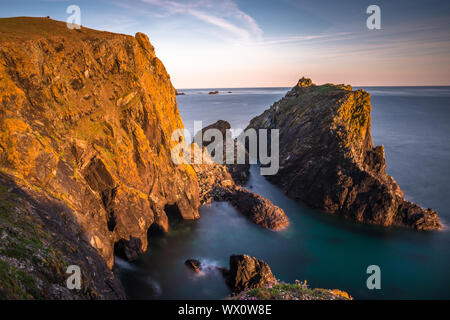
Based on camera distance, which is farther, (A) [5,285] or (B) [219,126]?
(B) [219,126]

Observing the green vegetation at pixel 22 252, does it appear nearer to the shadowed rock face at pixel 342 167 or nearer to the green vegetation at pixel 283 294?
the green vegetation at pixel 283 294

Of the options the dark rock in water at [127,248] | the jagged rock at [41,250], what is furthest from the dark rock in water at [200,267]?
the jagged rock at [41,250]

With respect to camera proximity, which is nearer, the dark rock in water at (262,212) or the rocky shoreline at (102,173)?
the rocky shoreline at (102,173)

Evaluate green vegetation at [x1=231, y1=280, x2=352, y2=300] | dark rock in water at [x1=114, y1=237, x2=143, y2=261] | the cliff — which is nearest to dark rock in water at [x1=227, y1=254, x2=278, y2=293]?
green vegetation at [x1=231, y1=280, x2=352, y2=300]

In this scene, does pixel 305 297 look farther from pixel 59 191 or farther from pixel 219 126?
pixel 219 126

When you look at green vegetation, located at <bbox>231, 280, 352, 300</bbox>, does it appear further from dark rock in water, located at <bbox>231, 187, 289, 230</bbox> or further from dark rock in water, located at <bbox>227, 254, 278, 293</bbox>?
dark rock in water, located at <bbox>231, 187, 289, 230</bbox>
